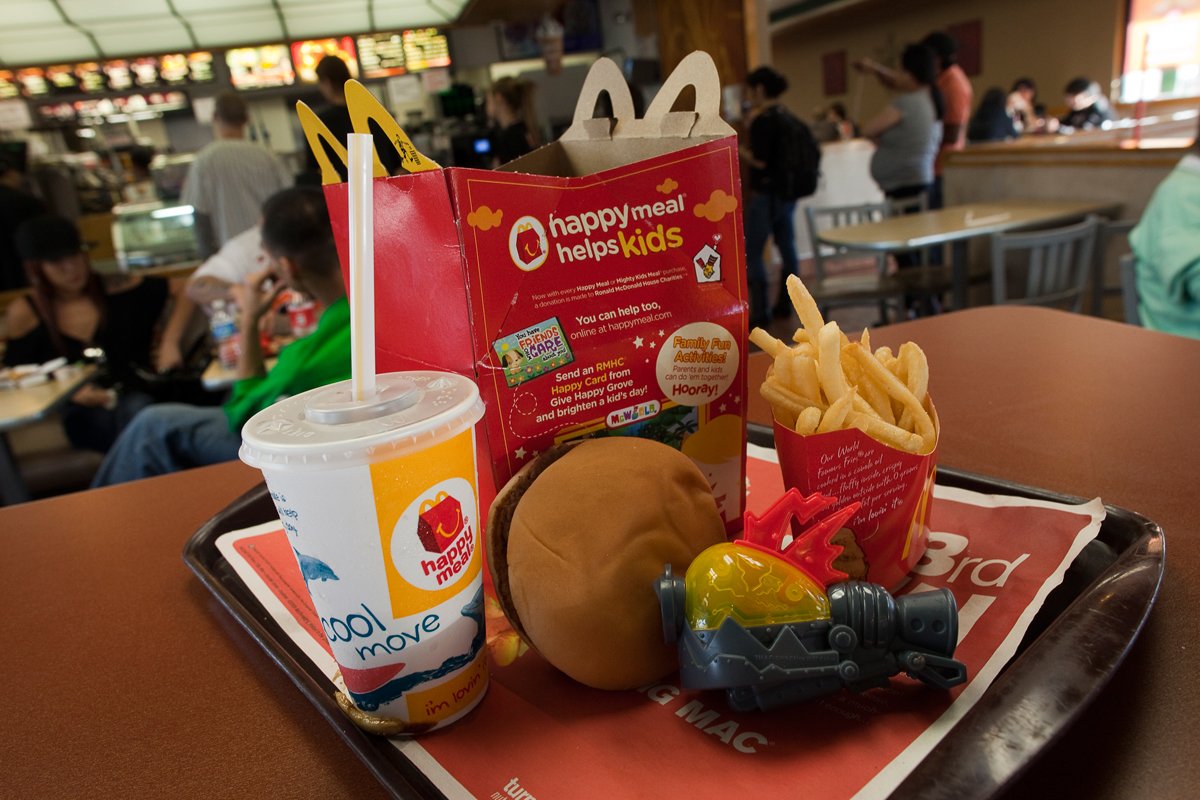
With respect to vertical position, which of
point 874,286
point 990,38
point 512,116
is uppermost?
point 990,38

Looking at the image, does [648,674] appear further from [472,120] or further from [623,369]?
[472,120]

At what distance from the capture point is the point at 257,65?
7566 millimetres

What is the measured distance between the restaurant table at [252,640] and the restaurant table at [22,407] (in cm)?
200

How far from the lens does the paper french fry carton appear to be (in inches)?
25.8

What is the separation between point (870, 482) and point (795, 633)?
0.21 meters

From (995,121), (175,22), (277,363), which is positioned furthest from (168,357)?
(995,121)

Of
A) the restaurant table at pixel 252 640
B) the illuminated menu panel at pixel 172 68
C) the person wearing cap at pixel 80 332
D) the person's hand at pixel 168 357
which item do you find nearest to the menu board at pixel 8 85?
the illuminated menu panel at pixel 172 68

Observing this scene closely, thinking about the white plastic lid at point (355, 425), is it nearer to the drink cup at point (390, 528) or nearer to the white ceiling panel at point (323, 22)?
the drink cup at point (390, 528)

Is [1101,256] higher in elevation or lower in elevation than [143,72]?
lower

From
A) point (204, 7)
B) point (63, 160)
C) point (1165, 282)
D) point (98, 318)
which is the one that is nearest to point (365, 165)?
point (1165, 282)

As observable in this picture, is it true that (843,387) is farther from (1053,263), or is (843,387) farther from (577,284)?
(1053,263)

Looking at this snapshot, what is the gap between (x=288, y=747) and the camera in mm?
613

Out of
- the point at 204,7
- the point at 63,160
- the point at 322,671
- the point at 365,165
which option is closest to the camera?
the point at 365,165

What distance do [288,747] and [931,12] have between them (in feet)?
53.2
